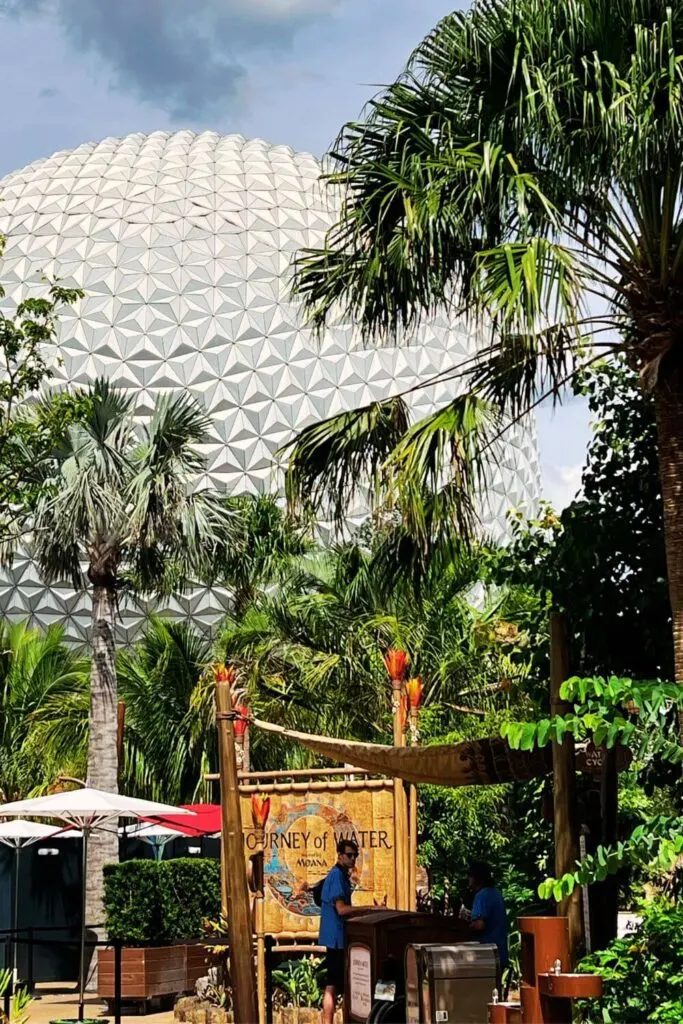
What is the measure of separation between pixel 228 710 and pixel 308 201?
4705 cm

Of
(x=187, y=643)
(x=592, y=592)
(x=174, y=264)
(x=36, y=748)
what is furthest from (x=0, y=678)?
(x=592, y=592)

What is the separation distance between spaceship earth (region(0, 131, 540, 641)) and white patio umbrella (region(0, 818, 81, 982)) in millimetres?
22576

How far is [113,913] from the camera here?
66.8 ft

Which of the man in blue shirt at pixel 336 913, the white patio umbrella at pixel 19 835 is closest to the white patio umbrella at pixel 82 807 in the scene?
the white patio umbrella at pixel 19 835

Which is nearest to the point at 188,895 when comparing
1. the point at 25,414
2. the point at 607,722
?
the point at 25,414

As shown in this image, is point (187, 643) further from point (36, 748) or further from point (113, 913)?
point (113, 913)

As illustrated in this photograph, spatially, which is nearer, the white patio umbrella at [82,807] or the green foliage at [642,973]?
the green foliage at [642,973]

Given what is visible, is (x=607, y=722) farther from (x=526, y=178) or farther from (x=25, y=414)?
(x=25, y=414)

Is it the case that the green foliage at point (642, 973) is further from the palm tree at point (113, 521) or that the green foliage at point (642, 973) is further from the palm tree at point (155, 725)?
the palm tree at point (155, 725)

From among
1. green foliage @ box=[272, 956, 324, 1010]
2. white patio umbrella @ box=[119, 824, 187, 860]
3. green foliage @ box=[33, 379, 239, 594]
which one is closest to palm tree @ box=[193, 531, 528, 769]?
white patio umbrella @ box=[119, 824, 187, 860]

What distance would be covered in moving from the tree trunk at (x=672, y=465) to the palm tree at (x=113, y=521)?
1196 centimetres

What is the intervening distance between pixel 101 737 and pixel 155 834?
2.65 m

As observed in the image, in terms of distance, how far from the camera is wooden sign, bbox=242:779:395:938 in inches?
566

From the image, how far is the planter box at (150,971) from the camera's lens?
1712cm
